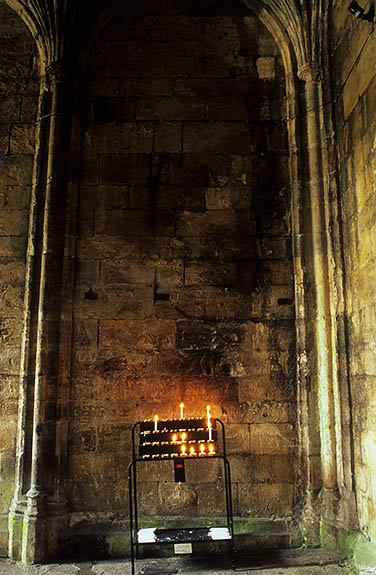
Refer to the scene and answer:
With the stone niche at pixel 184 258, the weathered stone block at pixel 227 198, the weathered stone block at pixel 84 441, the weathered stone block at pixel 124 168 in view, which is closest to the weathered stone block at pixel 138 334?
the stone niche at pixel 184 258

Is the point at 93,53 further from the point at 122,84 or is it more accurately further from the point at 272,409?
the point at 272,409

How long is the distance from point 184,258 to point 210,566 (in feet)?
9.22

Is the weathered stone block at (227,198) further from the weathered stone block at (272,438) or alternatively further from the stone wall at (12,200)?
the weathered stone block at (272,438)

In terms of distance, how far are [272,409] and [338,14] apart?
13.2 feet

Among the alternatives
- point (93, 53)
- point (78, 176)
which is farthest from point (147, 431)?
point (93, 53)

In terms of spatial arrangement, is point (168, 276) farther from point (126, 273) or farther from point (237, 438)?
point (237, 438)

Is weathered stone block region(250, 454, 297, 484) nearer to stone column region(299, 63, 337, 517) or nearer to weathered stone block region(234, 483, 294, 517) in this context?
weathered stone block region(234, 483, 294, 517)

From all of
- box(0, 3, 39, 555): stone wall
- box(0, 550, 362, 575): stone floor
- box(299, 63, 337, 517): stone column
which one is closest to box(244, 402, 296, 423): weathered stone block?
box(299, 63, 337, 517): stone column

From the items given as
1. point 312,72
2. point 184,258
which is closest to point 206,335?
point 184,258

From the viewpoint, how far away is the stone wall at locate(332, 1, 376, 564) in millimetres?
4039

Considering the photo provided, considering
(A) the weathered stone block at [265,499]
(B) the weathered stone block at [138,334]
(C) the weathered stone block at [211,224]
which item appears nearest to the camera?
(A) the weathered stone block at [265,499]

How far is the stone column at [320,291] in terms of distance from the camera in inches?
179

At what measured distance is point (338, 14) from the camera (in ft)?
16.5

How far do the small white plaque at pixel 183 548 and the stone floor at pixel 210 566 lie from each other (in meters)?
0.15
